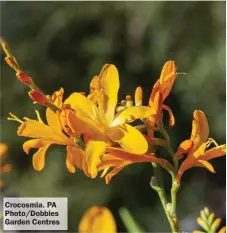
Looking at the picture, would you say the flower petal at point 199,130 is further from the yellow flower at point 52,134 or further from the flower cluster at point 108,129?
the yellow flower at point 52,134

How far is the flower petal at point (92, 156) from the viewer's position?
0.81 m

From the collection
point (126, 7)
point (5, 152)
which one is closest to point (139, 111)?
point (5, 152)

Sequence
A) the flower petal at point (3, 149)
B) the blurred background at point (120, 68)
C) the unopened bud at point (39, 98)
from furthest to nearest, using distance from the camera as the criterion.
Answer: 1. the blurred background at point (120, 68)
2. the flower petal at point (3, 149)
3. the unopened bud at point (39, 98)

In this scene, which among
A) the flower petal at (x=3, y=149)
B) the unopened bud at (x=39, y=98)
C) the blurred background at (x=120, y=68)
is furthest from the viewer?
the blurred background at (x=120, y=68)

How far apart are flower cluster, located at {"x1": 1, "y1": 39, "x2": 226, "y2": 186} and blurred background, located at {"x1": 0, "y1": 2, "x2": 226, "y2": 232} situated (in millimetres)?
249

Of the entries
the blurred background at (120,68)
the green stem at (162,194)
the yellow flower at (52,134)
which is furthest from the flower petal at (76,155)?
the blurred background at (120,68)

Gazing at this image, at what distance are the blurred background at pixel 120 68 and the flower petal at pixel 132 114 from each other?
0.81 ft

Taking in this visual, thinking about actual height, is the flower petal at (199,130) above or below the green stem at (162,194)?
above

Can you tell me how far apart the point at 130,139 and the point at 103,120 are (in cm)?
8

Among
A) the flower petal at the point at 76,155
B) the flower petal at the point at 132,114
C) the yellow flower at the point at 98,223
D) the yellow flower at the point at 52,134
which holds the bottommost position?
the yellow flower at the point at 98,223

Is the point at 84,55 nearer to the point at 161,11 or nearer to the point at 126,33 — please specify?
the point at 126,33

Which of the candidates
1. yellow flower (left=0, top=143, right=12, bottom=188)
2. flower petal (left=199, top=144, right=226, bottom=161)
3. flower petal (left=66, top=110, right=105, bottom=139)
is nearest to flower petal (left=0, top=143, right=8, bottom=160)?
yellow flower (left=0, top=143, right=12, bottom=188)

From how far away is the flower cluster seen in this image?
2.71 ft

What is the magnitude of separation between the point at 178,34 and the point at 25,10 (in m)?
0.42
